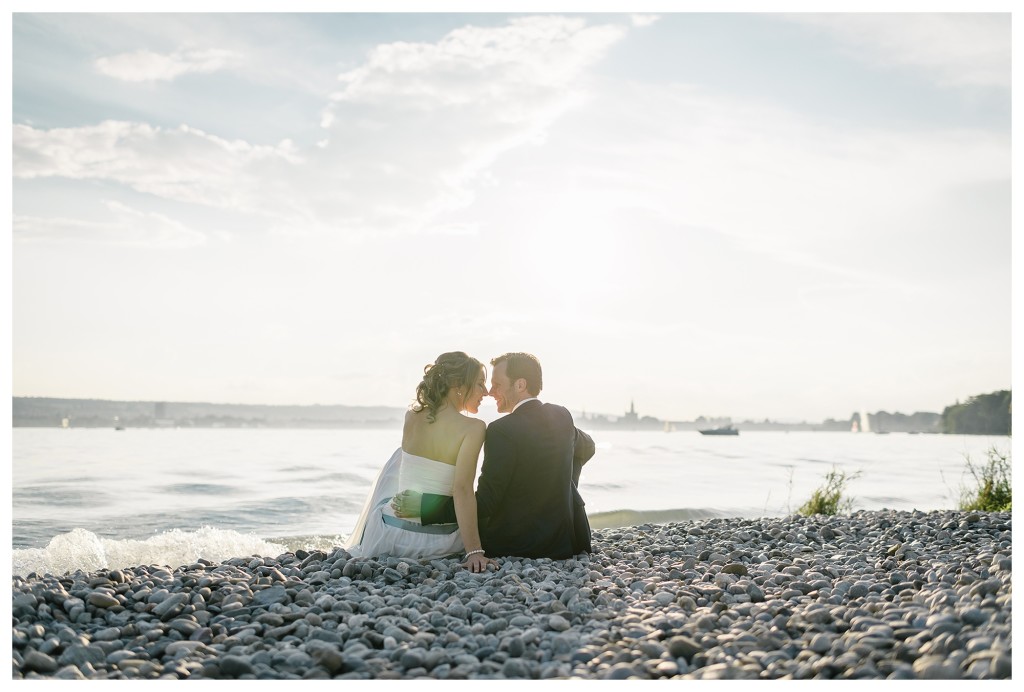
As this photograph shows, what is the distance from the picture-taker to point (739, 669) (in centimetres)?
358

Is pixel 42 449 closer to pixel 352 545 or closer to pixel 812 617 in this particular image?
pixel 352 545

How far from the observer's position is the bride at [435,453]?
22.0 feet

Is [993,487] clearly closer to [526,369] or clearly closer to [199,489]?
[526,369]

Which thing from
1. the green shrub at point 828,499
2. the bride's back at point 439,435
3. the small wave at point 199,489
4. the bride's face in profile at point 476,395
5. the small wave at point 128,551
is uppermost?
the bride's face in profile at point 476,395

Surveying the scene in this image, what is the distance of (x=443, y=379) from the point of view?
683cm

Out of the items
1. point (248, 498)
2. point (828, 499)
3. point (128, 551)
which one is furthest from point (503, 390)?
point (248, 498)

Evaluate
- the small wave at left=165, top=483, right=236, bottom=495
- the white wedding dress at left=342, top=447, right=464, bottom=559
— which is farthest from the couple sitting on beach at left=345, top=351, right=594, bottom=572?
the small wave at left=165, top=483, right=236, bottom=495

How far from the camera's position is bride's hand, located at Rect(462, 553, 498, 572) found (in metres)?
6.21

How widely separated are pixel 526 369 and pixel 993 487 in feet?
29.7

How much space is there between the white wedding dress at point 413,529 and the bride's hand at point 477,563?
0.44 m

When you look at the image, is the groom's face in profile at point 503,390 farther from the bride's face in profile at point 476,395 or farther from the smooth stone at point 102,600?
the smooth stone at point 102,600

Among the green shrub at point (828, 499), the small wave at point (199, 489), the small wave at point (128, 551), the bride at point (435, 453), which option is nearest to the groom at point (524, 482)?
the bride at point (435, 453)

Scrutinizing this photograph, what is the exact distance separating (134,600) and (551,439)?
3517 millimetres
